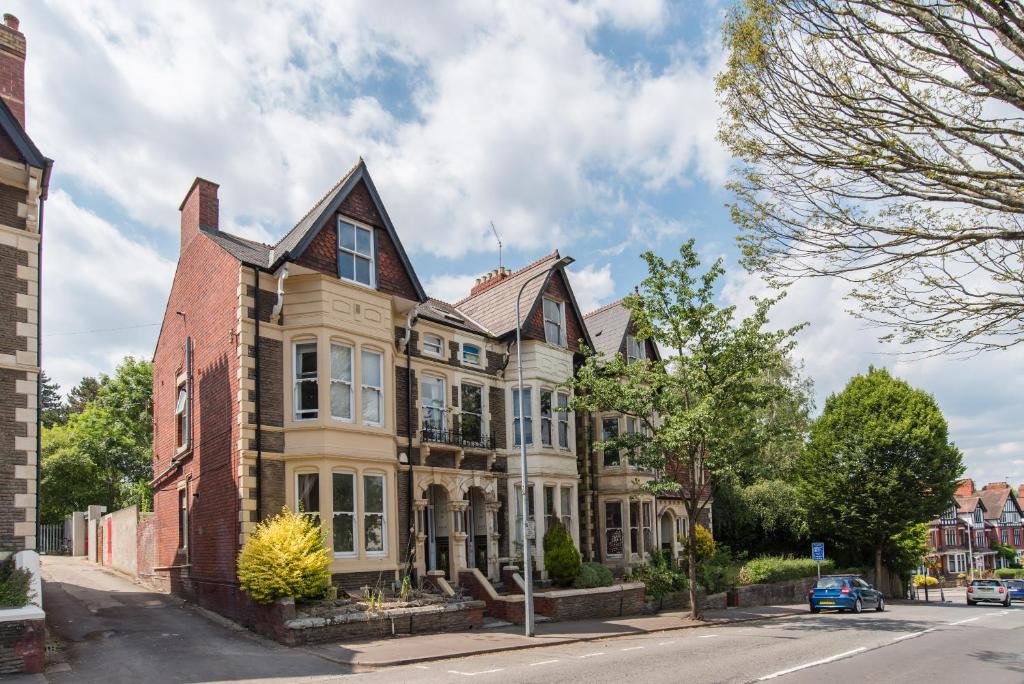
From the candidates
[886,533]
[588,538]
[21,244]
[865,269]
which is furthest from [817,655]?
[886,533]

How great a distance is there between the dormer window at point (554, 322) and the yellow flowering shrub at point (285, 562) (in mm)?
12845

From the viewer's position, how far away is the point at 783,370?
5166 centimetres

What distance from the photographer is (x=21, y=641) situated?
43.2ft

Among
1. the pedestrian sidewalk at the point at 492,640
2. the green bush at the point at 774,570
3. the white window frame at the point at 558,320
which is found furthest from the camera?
the green bush at the point at 774,570

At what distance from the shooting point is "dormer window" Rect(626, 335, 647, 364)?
33656 mm

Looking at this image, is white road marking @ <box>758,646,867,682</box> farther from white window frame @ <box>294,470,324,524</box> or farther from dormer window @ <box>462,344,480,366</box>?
dormer window @ <box>462,344,480,366</box>

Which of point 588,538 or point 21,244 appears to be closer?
point 21,244

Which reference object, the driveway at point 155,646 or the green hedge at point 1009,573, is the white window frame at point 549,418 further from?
the green hedge at point 1009,573

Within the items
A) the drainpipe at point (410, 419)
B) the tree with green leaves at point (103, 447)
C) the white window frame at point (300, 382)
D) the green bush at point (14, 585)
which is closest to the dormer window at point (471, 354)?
the drainpipe at point (410, 419)

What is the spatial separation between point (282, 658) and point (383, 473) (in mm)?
6565

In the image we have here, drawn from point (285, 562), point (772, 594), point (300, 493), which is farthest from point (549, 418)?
point (285, 562)

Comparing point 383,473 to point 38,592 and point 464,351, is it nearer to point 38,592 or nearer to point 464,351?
point 464,351

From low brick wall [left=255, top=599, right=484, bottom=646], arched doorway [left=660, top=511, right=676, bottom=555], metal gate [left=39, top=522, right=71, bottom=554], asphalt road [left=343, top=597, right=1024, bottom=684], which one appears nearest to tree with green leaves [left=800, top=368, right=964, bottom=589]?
arched doorway [left=660, top=511, right=676, bottom=555]

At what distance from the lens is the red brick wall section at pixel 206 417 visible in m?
20.3
